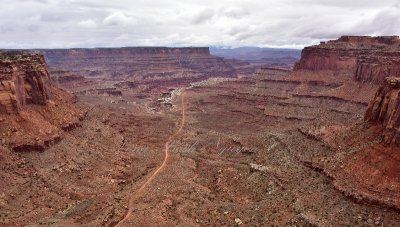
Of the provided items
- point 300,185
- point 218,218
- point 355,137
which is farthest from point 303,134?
point 218,218

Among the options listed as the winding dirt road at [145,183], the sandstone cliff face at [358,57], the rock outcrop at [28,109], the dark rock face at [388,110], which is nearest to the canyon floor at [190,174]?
the winding dirt road at [145,183]

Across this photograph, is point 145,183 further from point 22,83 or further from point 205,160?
point 22,83

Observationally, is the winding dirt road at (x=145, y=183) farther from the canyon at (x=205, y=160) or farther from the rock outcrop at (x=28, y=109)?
the rock outcrop at (x=28, y=109)

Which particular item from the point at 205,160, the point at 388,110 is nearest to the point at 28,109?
the point at 205,160

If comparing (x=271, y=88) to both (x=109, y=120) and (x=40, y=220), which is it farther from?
(x=40, y=220)

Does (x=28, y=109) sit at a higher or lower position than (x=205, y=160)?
higher

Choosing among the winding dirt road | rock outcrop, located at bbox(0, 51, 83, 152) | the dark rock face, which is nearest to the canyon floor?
the winding dirt road
